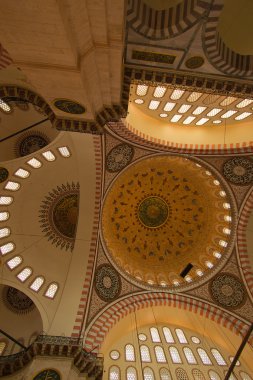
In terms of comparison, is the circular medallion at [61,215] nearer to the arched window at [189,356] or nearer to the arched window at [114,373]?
the arched window at [114,373]

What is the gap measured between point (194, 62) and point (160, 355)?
10.3 metres

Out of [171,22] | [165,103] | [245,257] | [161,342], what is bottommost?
[161,342]

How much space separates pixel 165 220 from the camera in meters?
12.3

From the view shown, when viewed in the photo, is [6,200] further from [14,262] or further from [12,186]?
[14,262]

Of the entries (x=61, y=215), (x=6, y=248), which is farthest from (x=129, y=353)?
(x=6, y=248)

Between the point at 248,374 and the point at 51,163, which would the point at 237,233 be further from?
the point at 51,163

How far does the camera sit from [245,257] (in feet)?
32.8

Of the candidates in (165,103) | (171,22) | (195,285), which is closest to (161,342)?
(195,285)

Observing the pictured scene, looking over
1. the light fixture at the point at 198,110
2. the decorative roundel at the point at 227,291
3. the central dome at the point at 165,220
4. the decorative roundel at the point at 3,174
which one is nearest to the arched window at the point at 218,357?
the decorative roundel at the point at 227,291

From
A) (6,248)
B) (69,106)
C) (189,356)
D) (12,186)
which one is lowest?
(189,356)

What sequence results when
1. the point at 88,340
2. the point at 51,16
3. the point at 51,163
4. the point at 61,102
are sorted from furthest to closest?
the point at 51,163 → the point at 88,340 → the point at 61,102 → the point at 51,16

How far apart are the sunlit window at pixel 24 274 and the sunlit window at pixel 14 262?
1.18 ft

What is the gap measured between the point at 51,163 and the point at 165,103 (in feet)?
16.3

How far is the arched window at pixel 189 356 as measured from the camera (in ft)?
31.8
